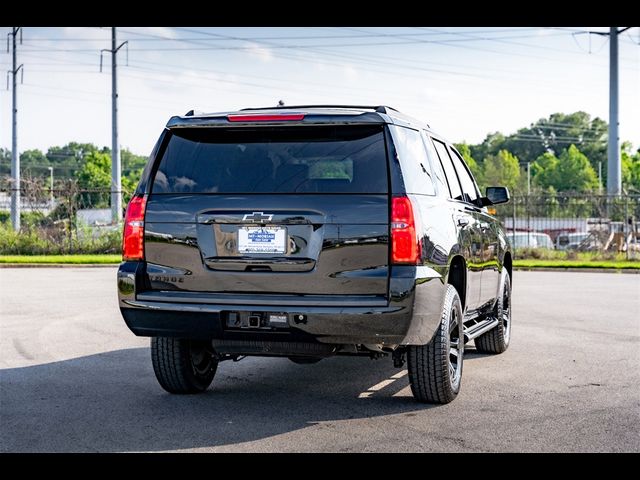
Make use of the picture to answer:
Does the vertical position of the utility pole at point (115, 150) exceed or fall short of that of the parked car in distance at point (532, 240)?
it exceeds it

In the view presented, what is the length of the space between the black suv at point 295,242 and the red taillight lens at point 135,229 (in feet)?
0.03

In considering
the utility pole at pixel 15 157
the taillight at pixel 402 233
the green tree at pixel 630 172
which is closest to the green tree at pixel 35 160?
the green tree at pixel 630 172

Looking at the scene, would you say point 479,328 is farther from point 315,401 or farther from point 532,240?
point 532,240

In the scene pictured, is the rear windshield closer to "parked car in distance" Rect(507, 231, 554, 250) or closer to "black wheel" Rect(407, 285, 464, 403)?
"black wheel" Rect(407, 285, 464, 403)

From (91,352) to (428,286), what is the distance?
4.58m

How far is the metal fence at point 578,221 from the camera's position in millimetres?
29922

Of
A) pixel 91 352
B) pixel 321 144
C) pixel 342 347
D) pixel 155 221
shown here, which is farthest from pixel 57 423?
pixel 91 352

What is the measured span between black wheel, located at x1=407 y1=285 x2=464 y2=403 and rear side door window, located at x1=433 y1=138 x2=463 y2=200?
48.3 inches

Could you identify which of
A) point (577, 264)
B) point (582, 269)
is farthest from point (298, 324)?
point (577, 264)

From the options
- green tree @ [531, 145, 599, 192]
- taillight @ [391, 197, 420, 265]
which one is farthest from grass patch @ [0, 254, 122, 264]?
green tree @ [531, 145, 599, 192]

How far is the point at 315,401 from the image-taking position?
696cm

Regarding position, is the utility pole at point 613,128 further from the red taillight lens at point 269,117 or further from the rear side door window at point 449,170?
the red taillight lens at point 269,117

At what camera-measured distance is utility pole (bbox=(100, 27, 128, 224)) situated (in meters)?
33.7
